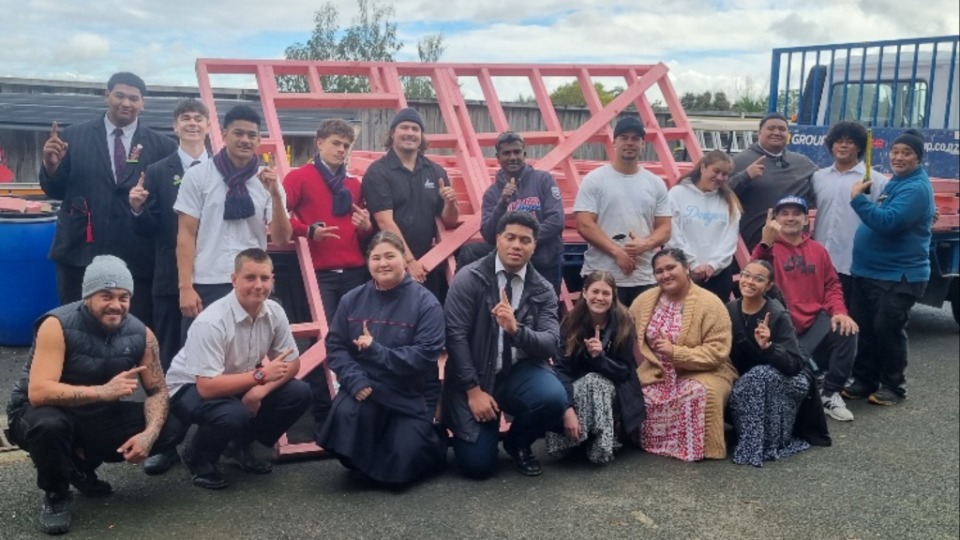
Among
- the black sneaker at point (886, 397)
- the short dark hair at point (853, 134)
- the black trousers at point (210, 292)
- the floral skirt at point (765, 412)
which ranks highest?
the short dark hair at point (853, 134)

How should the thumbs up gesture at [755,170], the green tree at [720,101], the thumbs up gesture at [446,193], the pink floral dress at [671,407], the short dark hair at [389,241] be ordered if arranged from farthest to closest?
the green tree at [720,101] → the thumbs up gesture at [755,170] → the thumbs up gesture at [446,193] → the pink floral dress at [671,407] → the short dark hair at [389,241]

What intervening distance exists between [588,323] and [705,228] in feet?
4.20

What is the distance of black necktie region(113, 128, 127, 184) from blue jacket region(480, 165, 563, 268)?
2.00m

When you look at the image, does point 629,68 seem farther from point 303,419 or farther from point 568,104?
point 568,104

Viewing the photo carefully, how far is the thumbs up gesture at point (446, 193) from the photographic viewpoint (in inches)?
206

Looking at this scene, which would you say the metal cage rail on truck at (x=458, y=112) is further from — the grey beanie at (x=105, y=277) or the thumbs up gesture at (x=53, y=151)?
the grey beanie at (x=105, y=277)

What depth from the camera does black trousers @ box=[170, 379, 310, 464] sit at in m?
4.09

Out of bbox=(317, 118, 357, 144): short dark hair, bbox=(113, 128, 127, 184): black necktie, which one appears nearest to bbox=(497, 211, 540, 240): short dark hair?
bbox=(317, 118, 357, 144): short dark hair

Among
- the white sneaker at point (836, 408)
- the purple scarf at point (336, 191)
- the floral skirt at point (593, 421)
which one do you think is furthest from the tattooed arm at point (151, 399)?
the white sneaker at point (836, 408)

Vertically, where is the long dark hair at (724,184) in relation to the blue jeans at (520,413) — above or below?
above

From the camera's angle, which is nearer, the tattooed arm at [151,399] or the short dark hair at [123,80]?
the tattooed arm at [151,399]

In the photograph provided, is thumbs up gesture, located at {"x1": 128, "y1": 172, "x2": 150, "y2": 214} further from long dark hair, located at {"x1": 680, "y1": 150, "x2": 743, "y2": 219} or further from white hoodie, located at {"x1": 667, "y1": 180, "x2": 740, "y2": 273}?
long dark hair, located at {"x1": 680, "y1": 150, "x2": 743, "y2": 219}

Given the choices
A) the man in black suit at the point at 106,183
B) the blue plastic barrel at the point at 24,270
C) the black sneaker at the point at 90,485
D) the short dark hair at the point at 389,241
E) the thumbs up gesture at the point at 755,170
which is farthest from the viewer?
the blue plastic barrel at the point at 24,270

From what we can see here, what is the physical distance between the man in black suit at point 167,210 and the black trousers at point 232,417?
2.75ft
